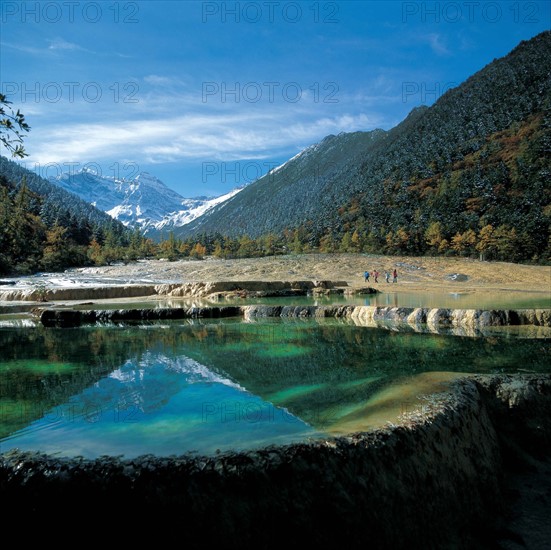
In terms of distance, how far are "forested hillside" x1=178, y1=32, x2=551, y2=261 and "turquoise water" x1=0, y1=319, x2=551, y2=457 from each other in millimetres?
52936

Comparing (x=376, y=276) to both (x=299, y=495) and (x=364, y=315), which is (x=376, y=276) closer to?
(x=364, y=315)

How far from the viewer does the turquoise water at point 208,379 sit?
5531mm

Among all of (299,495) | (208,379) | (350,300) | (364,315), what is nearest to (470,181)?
(350,300)

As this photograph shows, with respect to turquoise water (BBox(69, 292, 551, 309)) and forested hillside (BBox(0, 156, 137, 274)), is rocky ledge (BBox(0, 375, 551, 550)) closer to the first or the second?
turquoise water (BBox(69, 292, 551, 309))

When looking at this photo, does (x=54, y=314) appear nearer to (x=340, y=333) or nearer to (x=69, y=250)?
(x=340, y=333)

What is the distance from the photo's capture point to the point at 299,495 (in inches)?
179

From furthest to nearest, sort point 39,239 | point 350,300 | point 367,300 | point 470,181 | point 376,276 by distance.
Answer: point 470,181 → point 39,239 → point 376,276 → point 350,300 → point 367,300

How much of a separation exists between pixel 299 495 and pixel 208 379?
4158 millimetres

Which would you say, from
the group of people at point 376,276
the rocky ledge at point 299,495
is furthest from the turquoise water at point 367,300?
the rocky ledge at point 299,495

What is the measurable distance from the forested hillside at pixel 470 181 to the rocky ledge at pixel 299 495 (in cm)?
5854

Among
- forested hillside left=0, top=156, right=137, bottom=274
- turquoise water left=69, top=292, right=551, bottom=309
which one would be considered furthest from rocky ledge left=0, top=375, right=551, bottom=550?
forested hillside left=0, top=156, right=137, bottom=274

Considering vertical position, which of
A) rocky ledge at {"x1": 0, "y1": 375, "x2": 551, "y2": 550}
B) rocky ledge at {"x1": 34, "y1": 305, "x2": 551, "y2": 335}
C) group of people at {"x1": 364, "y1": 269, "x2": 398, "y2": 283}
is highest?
group of people at {"x1": 364, "y1": 269, "x2": 398, "y2": 283}

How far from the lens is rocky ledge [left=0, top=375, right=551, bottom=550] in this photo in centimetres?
435

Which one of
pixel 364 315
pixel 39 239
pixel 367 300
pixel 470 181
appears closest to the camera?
pixel 364 315
